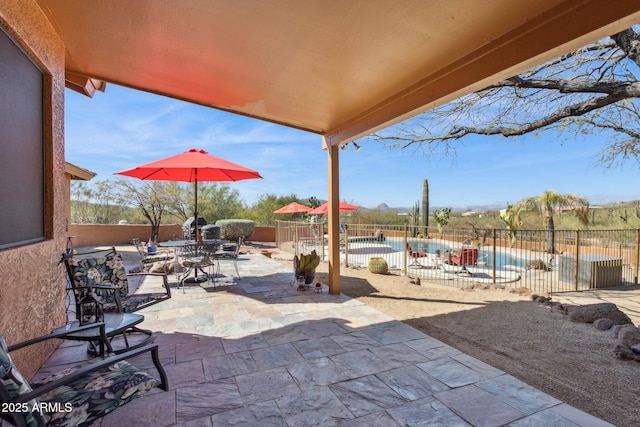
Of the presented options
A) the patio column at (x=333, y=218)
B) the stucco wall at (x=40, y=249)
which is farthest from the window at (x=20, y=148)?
the patio column at (x=333, y=218)

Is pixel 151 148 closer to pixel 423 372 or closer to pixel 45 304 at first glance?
pixel 45 304

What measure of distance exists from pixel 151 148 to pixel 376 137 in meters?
25.3

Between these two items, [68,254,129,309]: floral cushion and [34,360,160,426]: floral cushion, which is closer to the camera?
[34,360,160,426]: floral cushion

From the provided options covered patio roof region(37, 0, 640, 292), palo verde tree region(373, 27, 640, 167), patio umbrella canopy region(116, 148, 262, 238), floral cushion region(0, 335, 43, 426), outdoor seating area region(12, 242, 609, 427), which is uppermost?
palo verde tree region(373, 27, 640, 167)

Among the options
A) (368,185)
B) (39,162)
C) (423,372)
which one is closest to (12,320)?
(39,162)

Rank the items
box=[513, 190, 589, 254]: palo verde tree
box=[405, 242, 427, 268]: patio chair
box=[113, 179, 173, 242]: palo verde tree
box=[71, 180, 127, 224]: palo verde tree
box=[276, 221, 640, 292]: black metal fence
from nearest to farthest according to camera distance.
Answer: box=[276, 221, 640, 292]: black metal fence → box=[405, 242, 427, 268]: patio chair → box=[513, 190, 589, 254]: palo verde tree → box=[113, 179, 173, 242]: palo verde tree → box=[71, 180, 127, 224]: palo verde tree

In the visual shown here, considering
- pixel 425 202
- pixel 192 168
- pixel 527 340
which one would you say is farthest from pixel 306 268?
pixel 425 202

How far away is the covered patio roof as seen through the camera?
80.6 inches

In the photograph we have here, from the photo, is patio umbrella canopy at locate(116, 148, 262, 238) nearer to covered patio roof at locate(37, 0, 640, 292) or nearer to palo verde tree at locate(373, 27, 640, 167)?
covered patio roof at locate(37, 0, 640, 292)

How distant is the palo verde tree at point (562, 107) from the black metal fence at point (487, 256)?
221 centimetres

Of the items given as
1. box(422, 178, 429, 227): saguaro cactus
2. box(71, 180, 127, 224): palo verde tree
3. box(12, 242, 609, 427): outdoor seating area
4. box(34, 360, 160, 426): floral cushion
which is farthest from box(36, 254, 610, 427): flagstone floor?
box(422, 178, 429, 227): saguaro cactus

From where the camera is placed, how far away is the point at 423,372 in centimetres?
253

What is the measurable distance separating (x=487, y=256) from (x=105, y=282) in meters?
9.50

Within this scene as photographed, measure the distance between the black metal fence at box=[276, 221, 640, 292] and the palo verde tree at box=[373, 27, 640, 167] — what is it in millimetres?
2212
